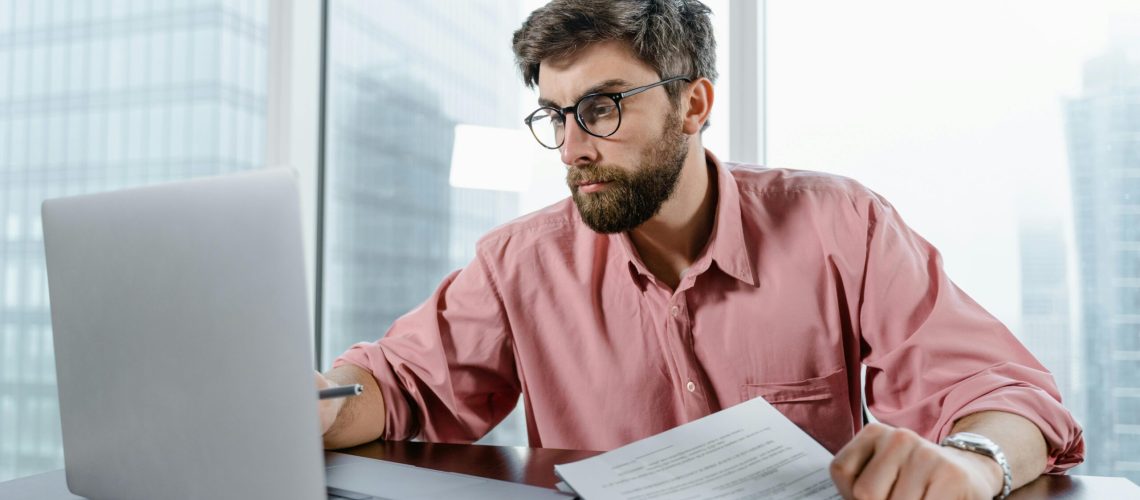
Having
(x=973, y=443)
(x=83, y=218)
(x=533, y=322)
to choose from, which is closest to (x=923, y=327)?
(x=973, y=443)

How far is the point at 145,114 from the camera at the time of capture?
235cm

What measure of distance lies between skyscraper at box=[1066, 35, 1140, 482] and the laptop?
4.95ft

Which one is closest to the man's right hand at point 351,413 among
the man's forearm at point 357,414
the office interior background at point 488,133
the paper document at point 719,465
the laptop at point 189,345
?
the man's forearm at point 357,414

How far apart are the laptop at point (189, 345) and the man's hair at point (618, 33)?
2.46 feet

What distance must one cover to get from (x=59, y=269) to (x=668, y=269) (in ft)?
2.77

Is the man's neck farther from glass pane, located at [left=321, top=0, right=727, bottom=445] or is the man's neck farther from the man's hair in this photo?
glass pane, located at [left=321, top=0, right=727, bottom=445]

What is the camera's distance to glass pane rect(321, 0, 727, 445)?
7.83 ft

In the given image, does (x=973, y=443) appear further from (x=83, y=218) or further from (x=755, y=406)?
(x=83, y=218)

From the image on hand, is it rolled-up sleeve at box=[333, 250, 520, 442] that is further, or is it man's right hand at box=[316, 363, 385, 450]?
rolled-up sleeve at box=[333, 250, 520, 442]

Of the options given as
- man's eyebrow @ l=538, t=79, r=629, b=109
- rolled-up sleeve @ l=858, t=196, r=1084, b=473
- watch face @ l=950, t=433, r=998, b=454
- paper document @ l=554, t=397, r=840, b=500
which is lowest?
paper document @ l=554, t=397, r=840, b=500

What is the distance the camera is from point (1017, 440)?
0.77 meters

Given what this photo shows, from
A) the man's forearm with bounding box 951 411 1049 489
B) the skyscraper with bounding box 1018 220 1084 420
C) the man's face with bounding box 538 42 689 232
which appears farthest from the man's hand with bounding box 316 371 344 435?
the skyscraper with bounding box 1018 220 1084 420

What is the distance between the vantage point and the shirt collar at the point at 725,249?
1162 mm

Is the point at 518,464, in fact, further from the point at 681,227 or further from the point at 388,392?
the point at 681,227
